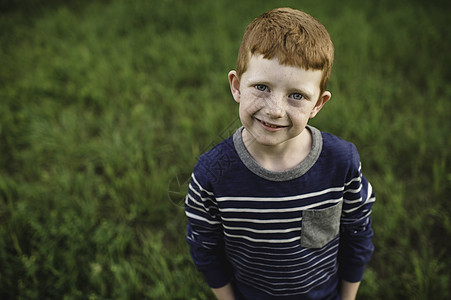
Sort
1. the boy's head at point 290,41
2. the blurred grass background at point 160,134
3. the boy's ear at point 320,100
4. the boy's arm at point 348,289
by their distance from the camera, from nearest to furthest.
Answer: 1. the boy's head at point 290,41
2. the boy's ear at point 320,100
3. the boy's arm at point 348,289
4. the blurred grass background at point 160,134

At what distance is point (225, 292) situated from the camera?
1.17 metres

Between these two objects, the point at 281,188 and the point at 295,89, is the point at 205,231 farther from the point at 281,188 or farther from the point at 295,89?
the point at 295,89

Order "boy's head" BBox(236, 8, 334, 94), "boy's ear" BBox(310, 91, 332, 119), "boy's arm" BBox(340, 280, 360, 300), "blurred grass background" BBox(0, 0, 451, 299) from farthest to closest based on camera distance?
"blurred grass background" BBox(0, 0, 451, 299) < "boy's arm" BBox(340, 280, 360, 300) < "boy's ear" BBox(310, 91, 332, 119) < "boy's head" BBox(236, 8, 334, 94)

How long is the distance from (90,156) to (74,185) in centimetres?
34

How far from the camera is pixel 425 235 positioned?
1.84m

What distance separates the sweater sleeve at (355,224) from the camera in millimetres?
946

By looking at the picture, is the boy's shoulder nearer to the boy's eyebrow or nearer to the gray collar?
the gray collar

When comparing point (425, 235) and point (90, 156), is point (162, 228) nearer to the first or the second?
point (90, 156)

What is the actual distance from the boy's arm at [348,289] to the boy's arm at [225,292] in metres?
0.43

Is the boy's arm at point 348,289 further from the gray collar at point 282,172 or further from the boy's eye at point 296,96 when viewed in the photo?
the boy's eye at point 296,96

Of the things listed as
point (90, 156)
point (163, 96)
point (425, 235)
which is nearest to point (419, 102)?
point (425, 235)

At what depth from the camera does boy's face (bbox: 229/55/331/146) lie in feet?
2.50

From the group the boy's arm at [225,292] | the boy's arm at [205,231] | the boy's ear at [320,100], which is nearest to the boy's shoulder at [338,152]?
the boy's ear at [320,100]

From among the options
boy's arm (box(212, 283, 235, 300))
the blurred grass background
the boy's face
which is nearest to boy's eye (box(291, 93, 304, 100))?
the boy's face
